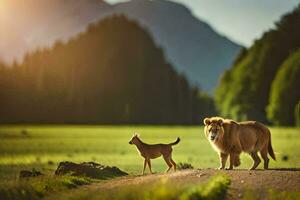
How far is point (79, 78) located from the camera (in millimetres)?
14406

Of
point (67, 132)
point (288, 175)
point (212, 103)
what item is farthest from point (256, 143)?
point (67, 132)

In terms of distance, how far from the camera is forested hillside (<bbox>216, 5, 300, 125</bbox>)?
14.8 m

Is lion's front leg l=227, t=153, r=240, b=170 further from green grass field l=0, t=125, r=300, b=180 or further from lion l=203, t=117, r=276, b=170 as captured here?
green grass field l=0, t=125, r=300, b=180

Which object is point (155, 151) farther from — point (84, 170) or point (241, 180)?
point (241, 180)

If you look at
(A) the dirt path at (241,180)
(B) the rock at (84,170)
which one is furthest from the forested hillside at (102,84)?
(A) the dirt path at (241,180)

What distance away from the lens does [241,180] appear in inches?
392

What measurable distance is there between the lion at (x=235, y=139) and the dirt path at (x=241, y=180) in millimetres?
538

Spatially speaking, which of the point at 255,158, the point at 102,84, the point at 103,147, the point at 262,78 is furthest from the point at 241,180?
the point at 262,78

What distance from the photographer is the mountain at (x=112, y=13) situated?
1352cm

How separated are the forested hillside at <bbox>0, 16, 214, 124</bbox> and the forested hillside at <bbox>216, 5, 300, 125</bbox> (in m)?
0.97

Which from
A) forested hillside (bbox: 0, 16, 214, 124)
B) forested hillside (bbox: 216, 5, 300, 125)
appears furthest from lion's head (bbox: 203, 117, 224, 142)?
forested hillside (bbox: 216, 5, 300, 125)

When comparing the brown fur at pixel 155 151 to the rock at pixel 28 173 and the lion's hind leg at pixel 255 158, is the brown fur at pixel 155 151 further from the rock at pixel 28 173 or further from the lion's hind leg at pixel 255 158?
the rock at pixel 28 173

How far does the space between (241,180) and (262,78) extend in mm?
6465

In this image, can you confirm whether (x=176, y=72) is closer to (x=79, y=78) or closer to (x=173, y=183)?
(x=79, y=78)
